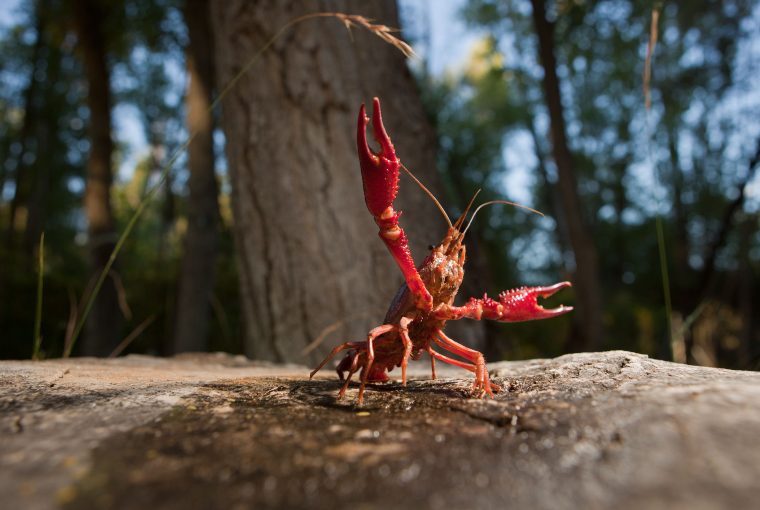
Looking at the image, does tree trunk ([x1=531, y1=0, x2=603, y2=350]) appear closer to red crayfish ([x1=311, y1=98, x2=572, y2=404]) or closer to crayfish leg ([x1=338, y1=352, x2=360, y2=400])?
red crayfish ([x1=311, y1=98, x2=572, y2=404])

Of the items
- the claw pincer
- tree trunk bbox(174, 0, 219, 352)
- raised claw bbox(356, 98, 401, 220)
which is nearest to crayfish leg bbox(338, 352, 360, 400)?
the claw pincer

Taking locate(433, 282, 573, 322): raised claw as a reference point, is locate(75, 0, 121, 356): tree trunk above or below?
above

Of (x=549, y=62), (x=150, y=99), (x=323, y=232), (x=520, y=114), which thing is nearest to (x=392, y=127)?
(x=323, y=232)

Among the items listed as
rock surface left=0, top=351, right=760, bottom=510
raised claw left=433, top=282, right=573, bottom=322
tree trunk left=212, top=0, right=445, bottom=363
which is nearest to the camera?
rock surface left=0, top=351, right=760, bottom=510

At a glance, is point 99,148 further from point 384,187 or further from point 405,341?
point 405,341

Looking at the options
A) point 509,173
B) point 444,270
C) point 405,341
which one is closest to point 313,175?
point 444,270

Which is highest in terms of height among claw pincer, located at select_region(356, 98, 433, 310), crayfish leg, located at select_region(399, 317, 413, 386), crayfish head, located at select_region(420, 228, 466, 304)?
claw pincer, located at select_region(356, 98, 433, 310)

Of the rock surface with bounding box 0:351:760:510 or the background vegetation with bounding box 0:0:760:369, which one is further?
the background vegetation with bounding box 0:0:760:369

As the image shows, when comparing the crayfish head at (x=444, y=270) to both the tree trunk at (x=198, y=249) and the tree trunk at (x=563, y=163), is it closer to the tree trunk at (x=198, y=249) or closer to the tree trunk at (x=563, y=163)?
the tree trunk at (x=563, y=163)

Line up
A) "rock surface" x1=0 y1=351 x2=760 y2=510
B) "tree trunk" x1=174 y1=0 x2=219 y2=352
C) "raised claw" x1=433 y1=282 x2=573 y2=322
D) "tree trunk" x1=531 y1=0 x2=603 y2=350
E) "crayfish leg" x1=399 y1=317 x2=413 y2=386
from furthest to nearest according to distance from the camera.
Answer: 1. "tree trunk" x1=174 y1=0 x2=219 y2=352
2. "tree trunk" x1=531 y1=0 x2=603 y2=350
3. "raised claw" x1=433 y1=282 x2=573 y2=322
4. "crayfish leg" x1=399 y1=317 x2=413 y2=386
5. "rock surface" x1=0 y1=351 x2=760 y2=510

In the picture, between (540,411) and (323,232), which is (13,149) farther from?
(540,411)

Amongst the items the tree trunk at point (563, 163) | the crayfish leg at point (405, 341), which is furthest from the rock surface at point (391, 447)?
the tree trunk at point (563, 163)
